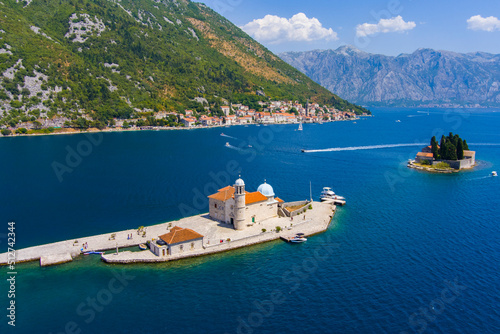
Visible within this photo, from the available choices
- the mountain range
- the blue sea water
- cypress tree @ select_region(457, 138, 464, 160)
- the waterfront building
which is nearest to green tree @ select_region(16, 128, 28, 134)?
the mountain range

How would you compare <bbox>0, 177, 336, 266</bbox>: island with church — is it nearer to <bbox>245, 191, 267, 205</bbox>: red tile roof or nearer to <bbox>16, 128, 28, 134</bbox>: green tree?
<bbox>245, 191, 267, 205</bbox>: red tile roof

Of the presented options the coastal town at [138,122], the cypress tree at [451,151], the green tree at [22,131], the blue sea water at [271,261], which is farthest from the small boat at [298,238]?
the green tree at [22,131]

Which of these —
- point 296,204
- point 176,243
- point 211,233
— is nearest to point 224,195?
point 211,233

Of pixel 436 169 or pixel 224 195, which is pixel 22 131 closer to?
pixel 224 195

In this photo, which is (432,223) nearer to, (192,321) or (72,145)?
(192,321)

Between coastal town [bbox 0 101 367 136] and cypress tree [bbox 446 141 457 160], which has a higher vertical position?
coastal town [bbox 0 101 367 136]

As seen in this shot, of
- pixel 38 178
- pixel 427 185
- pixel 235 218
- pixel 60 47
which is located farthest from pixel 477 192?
pixel 60 47

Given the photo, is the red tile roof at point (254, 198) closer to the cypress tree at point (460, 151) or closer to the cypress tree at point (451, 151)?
the cypress tree at point (451, 151)

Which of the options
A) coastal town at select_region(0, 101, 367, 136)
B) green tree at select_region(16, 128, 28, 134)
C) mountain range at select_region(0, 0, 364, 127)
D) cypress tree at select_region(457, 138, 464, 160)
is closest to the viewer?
cypress tree at select_region(457, 138, 464, 160)
